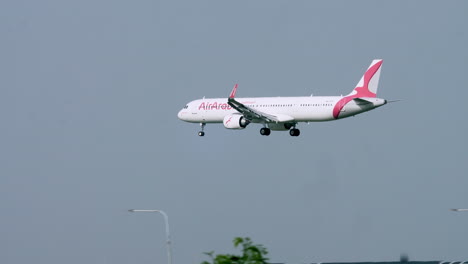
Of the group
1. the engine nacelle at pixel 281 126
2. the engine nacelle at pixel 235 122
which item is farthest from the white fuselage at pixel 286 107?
the engine nacelle at pixel 235 122

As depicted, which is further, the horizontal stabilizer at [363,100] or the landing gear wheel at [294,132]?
the landing gear wheel at [294,132]

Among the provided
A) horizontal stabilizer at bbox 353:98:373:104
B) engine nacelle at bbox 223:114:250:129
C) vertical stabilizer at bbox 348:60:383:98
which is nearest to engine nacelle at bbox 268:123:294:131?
engine nacelle at bbox 223:114:250:129

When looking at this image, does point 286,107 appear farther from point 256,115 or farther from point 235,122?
point 235,122

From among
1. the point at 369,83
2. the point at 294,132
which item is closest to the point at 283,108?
the point at 294,132

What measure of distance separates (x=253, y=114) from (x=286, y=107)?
3.63 meters

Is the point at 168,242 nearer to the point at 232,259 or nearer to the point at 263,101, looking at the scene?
the point at 232,259

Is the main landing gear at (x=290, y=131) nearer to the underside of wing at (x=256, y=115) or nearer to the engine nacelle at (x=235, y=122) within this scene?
the underside of wing at (x=256, y=115)

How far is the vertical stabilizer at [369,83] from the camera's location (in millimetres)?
107625

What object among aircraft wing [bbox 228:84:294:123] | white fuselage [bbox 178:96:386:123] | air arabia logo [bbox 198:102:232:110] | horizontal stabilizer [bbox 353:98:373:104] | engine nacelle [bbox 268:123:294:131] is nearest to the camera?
horizontal stabilizer [bbox 353:98:373:104]

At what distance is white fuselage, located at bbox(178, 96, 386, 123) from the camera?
104 meters

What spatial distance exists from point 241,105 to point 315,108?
750 cm

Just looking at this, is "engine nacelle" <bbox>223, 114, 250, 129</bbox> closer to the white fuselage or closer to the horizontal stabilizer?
the white fuselage

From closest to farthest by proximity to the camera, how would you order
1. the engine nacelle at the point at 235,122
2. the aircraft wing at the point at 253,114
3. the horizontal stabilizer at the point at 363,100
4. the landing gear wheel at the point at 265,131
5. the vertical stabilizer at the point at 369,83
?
the horizontal stabilizer at the point at 363,100 → the vertical stabilizer at the point at 369,83 → the aircraft wing at the point at 253,114 → the engine nacelle at the point at 235,122 → the landing gear wheel at the point at 265,131

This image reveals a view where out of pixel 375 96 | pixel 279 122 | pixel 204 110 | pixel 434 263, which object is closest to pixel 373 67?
pixel 375 96
